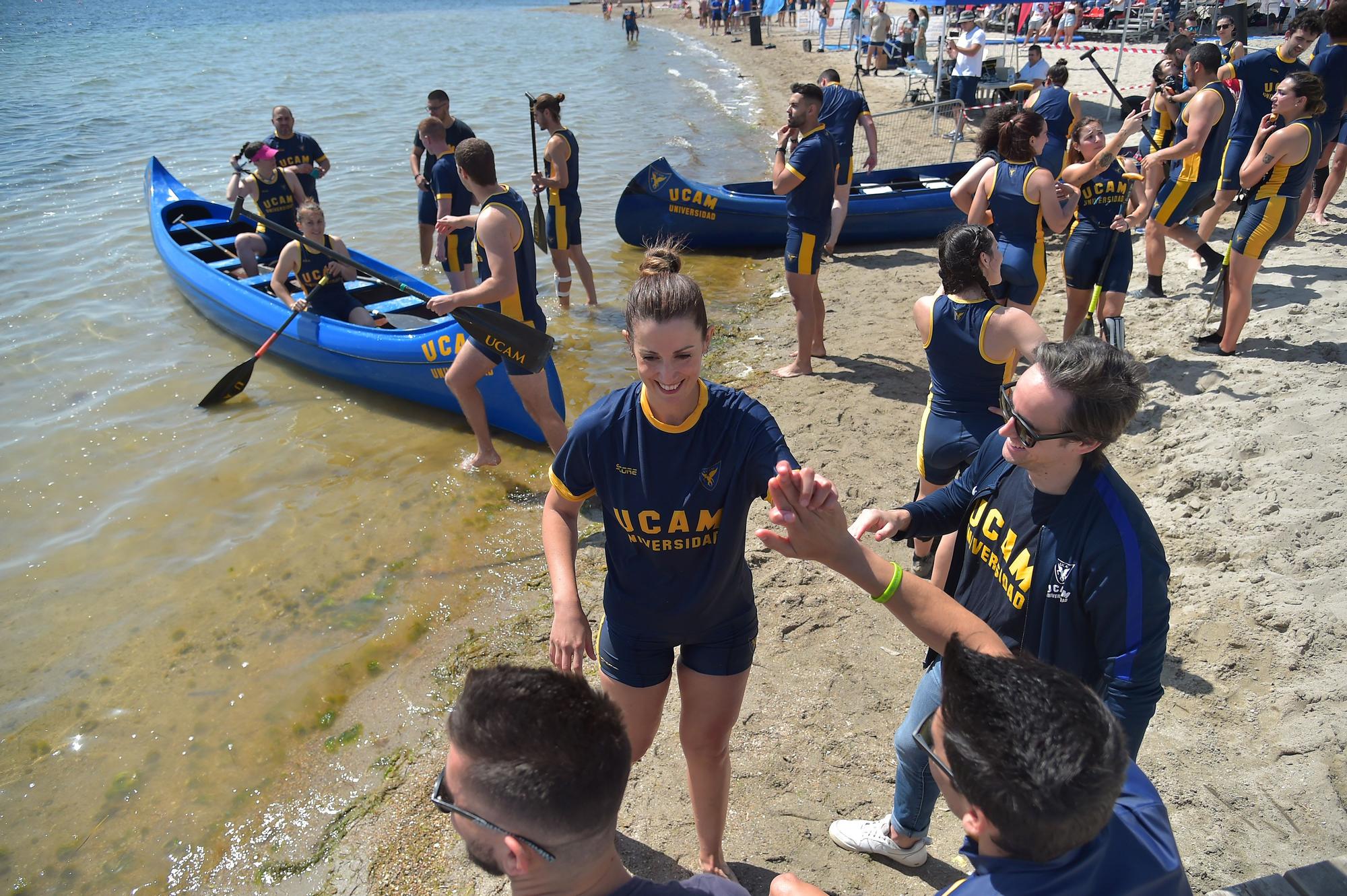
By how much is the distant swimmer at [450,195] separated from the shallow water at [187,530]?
3.66 feet

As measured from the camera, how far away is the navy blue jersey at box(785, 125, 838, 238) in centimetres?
→ 609

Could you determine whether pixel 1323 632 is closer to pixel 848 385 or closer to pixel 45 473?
pixel 848 385

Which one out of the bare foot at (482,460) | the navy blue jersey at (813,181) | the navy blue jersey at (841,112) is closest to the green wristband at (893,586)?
the bare foot at (482,460)

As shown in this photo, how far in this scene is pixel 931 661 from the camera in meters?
2.56

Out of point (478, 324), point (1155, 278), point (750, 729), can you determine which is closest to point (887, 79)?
point (1155, 278)

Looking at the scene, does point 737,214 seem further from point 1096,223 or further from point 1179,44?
point 1096,223

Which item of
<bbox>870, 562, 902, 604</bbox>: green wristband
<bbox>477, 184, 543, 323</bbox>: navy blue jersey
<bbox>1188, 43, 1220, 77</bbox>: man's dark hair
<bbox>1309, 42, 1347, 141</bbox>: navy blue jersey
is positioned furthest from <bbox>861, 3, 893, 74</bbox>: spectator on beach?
<bbox>870, 562, 902, 604</bbox>: green wristband

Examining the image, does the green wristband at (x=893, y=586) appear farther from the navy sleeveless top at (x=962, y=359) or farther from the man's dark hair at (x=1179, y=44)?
the man's dark hair at (x=1179, y=44)

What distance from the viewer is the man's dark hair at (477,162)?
4.81 m

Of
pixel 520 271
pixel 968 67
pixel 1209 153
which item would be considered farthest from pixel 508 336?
pixel 968 67

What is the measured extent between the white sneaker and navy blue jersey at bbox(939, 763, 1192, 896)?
5.06ft

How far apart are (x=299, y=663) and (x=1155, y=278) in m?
7.18

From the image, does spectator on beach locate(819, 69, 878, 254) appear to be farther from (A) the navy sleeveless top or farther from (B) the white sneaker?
(B) the white sneaker

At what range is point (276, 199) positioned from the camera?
804 cm
